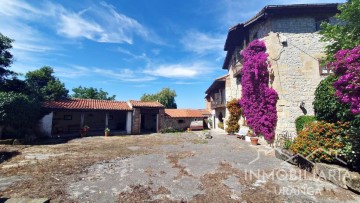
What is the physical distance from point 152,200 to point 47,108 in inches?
698

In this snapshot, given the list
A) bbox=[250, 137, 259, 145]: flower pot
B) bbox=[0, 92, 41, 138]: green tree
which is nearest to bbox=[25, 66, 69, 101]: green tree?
bbox=[0, 92, 41, 138]: green tree

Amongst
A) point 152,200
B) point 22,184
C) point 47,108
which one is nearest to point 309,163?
point 152,200

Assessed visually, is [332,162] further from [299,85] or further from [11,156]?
[11,156]

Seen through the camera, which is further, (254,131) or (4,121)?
(254,131)

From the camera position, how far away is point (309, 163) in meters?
→ 7.40

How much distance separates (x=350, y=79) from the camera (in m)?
5.26

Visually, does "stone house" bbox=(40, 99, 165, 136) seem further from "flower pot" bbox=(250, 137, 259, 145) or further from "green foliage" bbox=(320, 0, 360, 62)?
"green foliage" bbox=(320, 0, 360, 62)

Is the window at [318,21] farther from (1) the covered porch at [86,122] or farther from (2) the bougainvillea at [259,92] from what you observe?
(1) the covered porch at [86,122]

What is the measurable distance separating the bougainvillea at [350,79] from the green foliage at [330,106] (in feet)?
6.94

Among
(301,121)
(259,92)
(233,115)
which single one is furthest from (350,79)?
(233,115)

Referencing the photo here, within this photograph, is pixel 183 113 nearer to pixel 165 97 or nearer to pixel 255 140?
pixel 255 140

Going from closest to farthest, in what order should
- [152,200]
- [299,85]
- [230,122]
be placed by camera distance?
[152,200]
[299,85]
[230,122]

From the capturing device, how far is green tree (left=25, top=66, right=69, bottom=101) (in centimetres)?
1984

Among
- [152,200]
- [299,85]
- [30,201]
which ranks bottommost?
[152,200]
